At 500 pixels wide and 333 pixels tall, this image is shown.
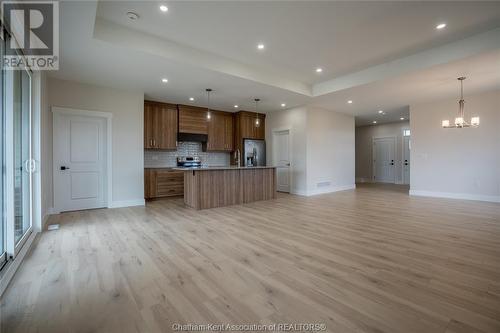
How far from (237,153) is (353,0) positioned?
5863mm

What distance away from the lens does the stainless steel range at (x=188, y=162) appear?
7387 mm

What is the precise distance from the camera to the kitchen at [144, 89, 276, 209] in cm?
557

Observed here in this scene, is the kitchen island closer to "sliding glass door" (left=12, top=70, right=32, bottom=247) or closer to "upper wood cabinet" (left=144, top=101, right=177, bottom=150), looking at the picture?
"upper wood cabinet" (left=144, top=101, right=177, bottom=150)

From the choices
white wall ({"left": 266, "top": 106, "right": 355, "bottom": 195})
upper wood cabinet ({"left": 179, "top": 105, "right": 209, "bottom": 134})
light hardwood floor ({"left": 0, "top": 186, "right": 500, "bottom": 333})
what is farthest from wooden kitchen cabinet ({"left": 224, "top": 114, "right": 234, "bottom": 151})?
light hardwood floor ({"left": 0, "top": 186, "right": 500, "bottom": 333})

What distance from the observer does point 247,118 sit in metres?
8.20

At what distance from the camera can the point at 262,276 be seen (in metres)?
2.22

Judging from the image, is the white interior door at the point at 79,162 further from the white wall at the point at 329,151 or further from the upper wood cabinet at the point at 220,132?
the white wall at the point at 329,151

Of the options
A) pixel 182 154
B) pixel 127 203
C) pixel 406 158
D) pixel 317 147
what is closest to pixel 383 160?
pixel 406 158

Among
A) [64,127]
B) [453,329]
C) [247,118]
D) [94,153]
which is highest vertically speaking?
[247,118]

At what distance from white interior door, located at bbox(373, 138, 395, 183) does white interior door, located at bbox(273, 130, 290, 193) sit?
582 centimetres

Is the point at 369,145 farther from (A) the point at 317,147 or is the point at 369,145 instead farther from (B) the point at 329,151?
(A) the point at 317,147

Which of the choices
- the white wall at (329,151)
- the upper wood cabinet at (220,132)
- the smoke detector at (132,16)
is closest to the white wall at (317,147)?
the white wall at (329,151)

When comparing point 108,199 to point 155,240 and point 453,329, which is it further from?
point 453,329

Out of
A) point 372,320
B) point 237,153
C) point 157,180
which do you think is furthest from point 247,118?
point 372,320
